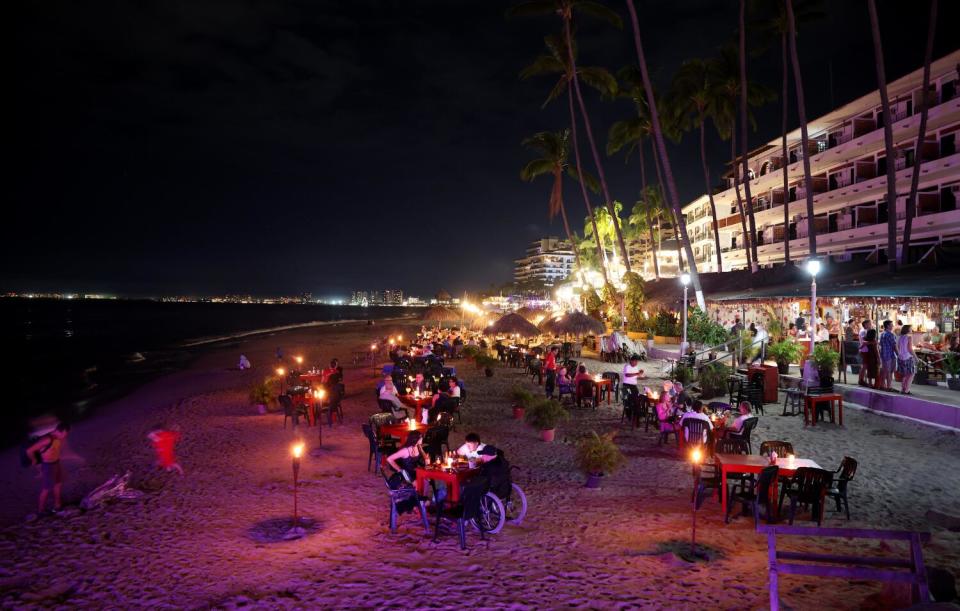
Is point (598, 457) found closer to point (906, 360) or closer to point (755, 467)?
point (755, 467)

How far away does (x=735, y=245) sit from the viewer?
4131 centimetres

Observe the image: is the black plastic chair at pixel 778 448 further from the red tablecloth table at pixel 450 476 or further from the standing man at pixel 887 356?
the standing man at pixel 887 356

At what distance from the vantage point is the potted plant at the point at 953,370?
537 inches

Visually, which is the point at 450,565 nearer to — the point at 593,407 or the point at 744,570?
the point at 744,570

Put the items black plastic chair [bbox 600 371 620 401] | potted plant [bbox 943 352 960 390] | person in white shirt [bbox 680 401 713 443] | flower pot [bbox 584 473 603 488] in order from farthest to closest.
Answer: black plastic chair [bbox 600 371 620 401], potted plant [bbox 943 352 960 390], person in white shirt [bbox 680 401 713 443], flower pot [bbox 584 473 603 488]

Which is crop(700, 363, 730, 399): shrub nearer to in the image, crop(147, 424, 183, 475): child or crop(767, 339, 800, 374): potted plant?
crop(767, 339, 800, 374): potted plant

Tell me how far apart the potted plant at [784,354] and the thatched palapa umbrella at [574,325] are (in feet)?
24.2

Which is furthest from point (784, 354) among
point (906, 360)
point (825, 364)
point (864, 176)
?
point (864, 176)

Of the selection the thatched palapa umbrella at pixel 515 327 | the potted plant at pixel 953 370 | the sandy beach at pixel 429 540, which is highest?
the thatched palapa umbrella at pixel 515 327

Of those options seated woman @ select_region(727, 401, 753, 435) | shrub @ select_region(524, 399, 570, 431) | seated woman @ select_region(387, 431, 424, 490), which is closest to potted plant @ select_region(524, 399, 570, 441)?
shrub @ select_region(524, 399, 570, 431)

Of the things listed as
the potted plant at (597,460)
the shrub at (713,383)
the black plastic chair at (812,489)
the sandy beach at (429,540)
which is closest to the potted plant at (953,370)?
the sandy beach at (429,540)

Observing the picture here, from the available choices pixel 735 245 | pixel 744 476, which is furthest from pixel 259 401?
pixel 735 245

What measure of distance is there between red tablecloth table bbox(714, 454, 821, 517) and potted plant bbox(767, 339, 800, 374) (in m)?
9.96

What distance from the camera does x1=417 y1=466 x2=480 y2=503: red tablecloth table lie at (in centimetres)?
708
